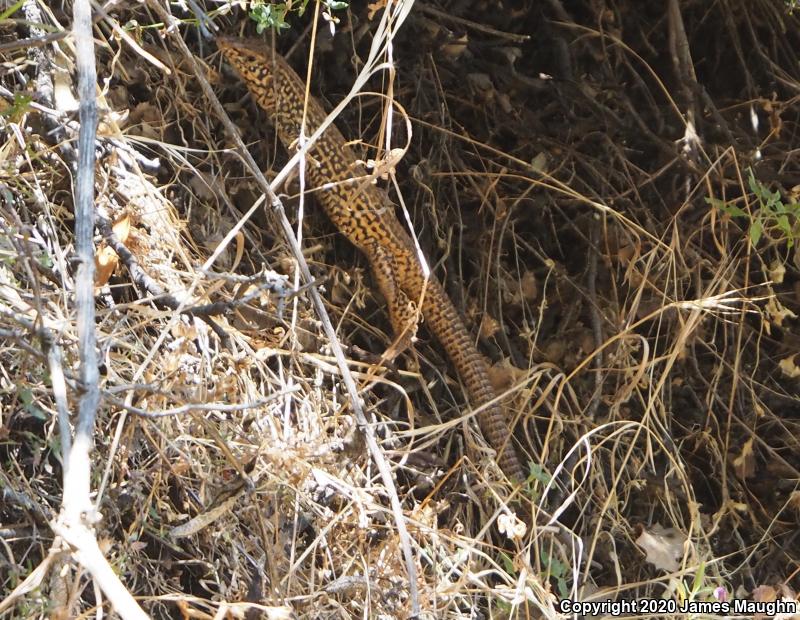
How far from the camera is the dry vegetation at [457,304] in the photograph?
225cm

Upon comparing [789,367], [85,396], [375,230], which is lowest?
[789,367]

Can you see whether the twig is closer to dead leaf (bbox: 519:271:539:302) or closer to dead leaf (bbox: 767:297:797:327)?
dead leaf (bbox: 519:271:539:302)

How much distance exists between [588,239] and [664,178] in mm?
417

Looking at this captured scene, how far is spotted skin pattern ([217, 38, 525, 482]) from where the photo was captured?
294 cm

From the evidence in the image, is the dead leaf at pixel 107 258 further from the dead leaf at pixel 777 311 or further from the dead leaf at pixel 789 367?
the dead leaf at pixel 789 367

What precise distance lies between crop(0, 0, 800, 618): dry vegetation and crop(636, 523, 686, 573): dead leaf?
1 cm

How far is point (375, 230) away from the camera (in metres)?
3.08

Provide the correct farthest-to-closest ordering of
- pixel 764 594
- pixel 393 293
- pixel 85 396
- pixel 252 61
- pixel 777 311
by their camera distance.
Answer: pixel 777 311
pixel 393 293
pixel 252 61
pixel 764 594
pixel 85 396

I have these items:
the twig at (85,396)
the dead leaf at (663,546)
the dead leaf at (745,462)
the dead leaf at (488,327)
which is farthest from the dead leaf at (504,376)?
the twig at (85,396)

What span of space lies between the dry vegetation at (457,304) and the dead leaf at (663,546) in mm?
11

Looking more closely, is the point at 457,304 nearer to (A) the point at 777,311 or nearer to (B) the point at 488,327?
(B) the point at 488,327

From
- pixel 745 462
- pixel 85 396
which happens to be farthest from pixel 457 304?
pixel 85 396

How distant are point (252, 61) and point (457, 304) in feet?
3.79

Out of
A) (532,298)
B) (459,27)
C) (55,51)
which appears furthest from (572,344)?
(55,51)
